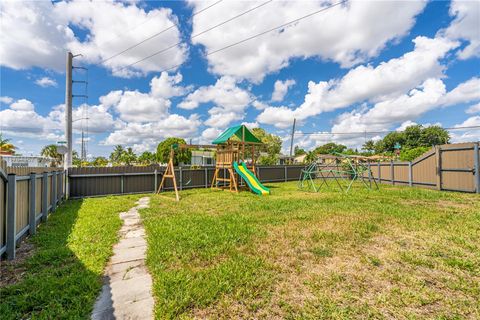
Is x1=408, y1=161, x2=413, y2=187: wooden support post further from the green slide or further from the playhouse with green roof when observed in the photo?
the playhouse with green roof

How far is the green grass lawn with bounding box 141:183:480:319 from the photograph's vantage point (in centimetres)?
193

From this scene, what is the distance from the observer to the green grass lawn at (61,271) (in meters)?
1.92

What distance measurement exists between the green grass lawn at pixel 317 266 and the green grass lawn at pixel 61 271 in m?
0.60

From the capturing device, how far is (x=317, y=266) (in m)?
2.67

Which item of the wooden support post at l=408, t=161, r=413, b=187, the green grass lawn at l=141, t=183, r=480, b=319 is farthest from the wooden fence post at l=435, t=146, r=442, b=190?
the green grass lawn at l=141, t=183, r=480, b=319

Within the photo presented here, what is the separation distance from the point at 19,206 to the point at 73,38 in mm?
8166

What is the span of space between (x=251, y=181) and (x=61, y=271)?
772cm

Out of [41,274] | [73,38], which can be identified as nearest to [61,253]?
[41,274]

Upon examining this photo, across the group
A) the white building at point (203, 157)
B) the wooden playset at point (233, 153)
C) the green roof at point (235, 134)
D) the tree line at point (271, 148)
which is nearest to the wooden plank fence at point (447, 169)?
the wooden playset at point (233, 153)

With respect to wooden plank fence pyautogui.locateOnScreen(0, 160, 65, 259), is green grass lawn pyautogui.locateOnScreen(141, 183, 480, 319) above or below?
below

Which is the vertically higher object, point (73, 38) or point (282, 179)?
point (73, 38)

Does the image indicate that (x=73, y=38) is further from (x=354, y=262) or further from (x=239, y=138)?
(x=354, y=262)

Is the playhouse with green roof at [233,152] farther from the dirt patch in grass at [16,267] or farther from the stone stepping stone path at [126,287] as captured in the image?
the dirt patch in grass at [16,267]

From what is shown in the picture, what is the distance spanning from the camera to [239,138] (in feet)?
36.2
